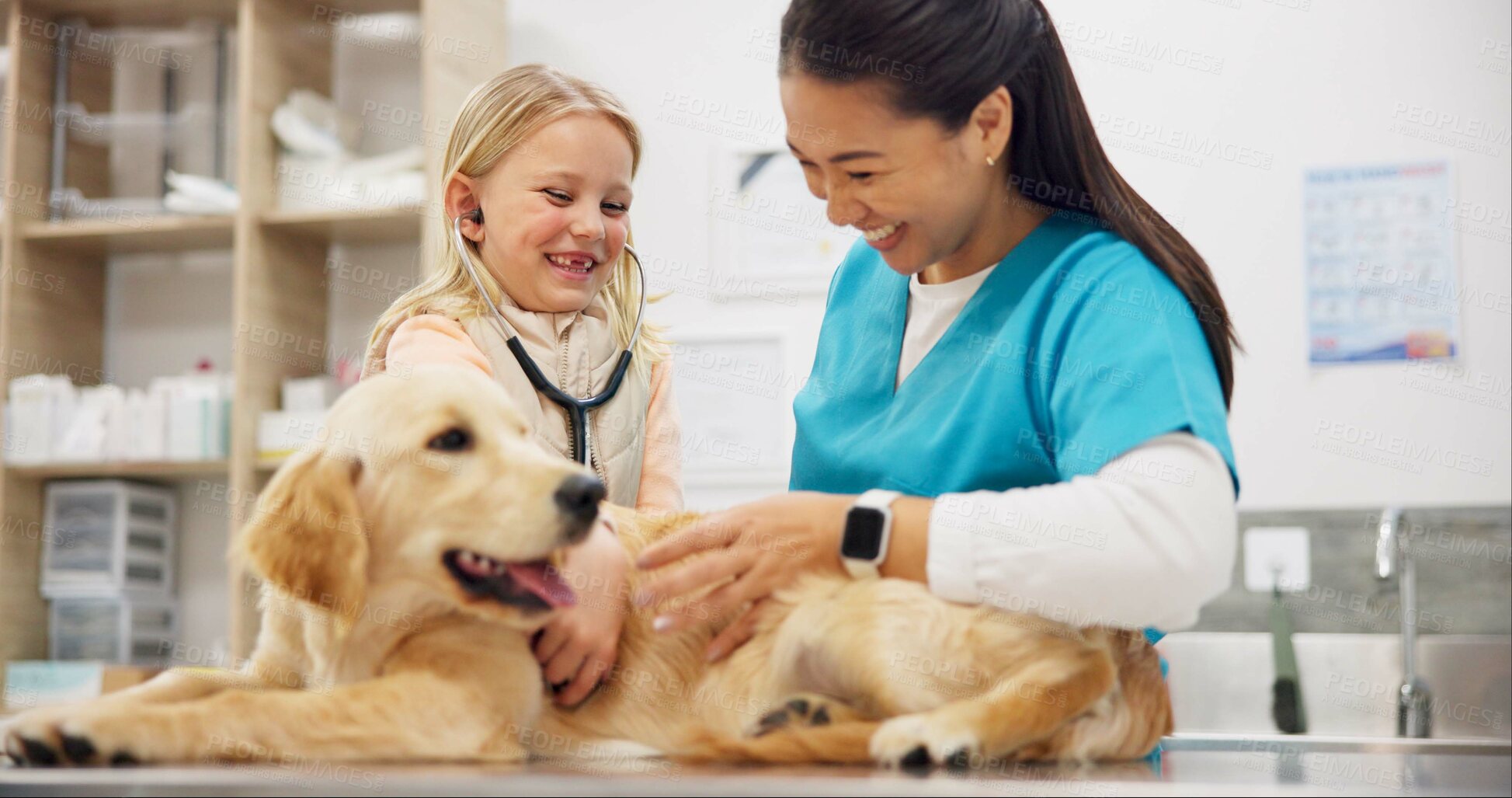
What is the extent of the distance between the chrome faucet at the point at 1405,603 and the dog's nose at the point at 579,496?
82.9 inches

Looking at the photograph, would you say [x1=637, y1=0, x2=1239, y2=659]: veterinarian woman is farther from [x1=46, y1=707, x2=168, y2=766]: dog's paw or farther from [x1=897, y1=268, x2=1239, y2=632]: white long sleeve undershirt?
[x1=46, y1=707, x2=168, y2=766]: dog's paw

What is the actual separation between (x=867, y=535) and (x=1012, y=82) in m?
0.45

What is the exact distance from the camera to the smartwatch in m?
0.88

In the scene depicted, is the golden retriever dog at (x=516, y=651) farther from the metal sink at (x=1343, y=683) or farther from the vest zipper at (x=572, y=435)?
the metal sink at (x=1343, y=683)

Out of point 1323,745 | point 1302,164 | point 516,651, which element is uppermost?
point 1302,164

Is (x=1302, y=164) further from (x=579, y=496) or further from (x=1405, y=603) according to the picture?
(x=579, y=496)

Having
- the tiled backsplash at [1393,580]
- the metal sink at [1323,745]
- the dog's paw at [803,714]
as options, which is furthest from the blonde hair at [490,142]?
the tiled backsplash at [1393,580]

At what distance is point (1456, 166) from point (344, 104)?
9.11 feet

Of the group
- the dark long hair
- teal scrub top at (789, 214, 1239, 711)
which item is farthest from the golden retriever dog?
the dark long hair

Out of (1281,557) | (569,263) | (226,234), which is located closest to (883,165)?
(569,263)

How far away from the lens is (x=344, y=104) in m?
3.28

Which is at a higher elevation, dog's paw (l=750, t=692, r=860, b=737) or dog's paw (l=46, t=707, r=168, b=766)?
dog's paw (l=46, t=707, r=168, b=766)

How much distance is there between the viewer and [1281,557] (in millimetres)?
2668

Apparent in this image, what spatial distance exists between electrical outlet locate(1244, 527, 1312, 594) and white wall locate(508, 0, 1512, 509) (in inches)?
2.7
